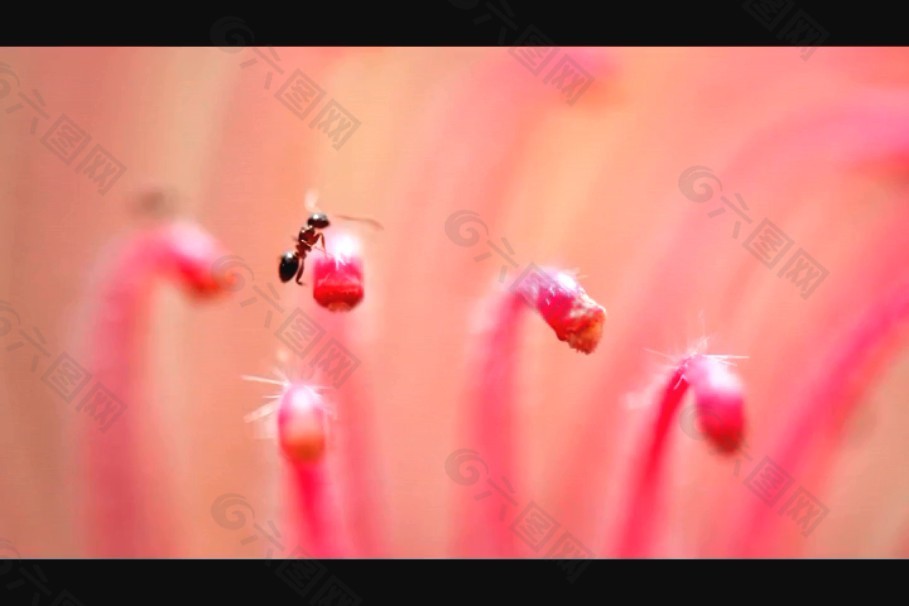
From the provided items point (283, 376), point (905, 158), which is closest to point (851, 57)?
point (905, 158)

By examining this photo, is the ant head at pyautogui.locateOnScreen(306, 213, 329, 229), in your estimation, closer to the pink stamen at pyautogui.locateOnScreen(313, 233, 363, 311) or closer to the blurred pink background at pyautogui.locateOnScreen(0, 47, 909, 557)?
the blurred pink background at pyautogui.locateOnScreen(0, 47, 909, 557)

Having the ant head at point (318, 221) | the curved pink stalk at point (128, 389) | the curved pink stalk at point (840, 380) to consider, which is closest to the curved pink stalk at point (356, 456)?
the ant head at point (318, 221)

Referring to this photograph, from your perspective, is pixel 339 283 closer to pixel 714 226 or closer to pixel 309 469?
pixel 309 469

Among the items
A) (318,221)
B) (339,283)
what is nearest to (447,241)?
(318,221)

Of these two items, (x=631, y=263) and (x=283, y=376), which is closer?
(x=283, y=376)

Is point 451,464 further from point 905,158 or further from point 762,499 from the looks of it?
point 905,158
